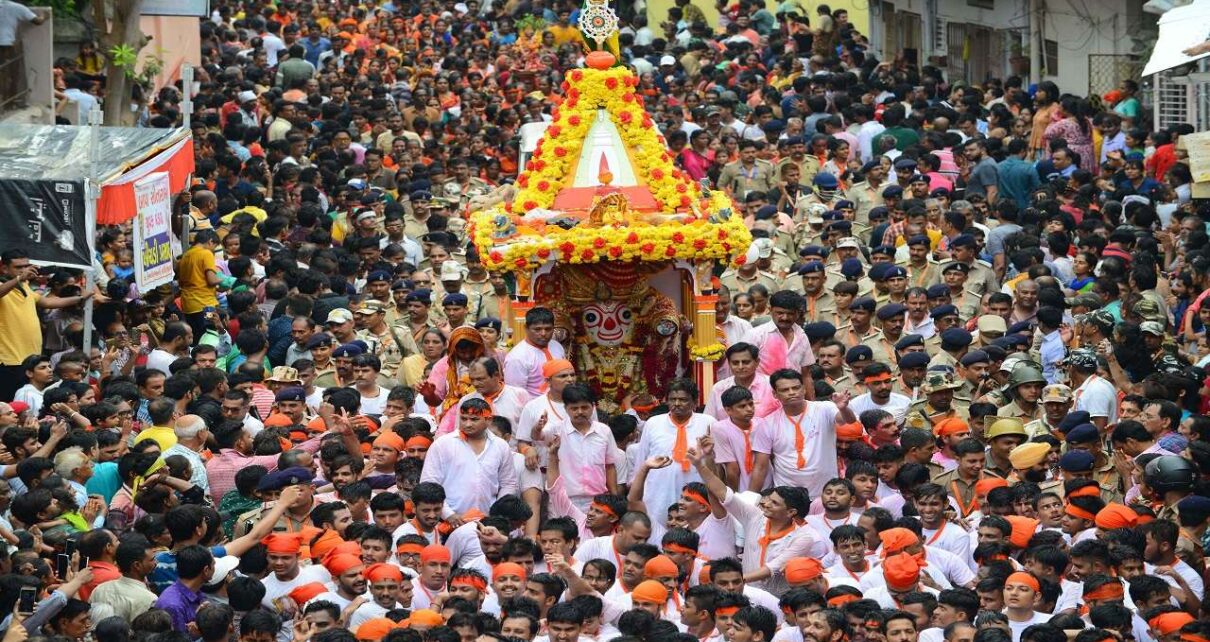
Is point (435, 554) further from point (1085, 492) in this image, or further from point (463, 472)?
point (1085, 492)

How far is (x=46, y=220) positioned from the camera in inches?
610

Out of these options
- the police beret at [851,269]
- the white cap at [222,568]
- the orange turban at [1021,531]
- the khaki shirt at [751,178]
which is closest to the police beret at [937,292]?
the police beret at [851,269]

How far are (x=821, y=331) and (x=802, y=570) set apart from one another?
3.89 meters

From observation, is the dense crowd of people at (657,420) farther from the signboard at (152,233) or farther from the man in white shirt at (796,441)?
the signboard at (152,233)

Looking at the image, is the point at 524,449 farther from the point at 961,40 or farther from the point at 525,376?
the point at 961,40

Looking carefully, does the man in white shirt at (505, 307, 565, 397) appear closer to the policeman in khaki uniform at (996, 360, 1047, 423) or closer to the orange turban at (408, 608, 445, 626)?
the policeman in khaki uniform at (996, 360, 1047, 423)

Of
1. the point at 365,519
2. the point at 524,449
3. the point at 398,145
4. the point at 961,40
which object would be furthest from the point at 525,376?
the point at 961,40

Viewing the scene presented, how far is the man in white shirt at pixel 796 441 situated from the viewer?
517 inches

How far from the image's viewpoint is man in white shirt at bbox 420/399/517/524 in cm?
1288

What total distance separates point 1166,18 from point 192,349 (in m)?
7.13

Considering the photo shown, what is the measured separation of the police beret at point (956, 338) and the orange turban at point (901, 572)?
3.69 metres

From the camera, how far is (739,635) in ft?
Answer: 34.8

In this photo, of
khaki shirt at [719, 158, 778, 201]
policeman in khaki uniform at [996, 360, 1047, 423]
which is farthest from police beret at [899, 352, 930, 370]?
khaki shirt at [719, 158, 778, 201]

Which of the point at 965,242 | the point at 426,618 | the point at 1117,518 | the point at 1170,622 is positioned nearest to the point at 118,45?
the point at 965,242
